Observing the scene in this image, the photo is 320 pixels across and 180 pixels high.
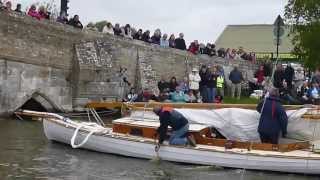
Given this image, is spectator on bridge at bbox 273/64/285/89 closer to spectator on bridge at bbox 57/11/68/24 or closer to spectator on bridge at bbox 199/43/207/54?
spectator on bridge at bbox 57/11/68/24

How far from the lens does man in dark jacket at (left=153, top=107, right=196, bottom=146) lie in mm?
15758

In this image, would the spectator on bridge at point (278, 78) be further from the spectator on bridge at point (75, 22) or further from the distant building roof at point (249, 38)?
the distant building roof at point (249, 38)

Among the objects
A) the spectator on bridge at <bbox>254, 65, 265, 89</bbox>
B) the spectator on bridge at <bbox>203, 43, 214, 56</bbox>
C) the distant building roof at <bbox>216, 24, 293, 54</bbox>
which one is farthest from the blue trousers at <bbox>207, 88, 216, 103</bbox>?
the distant building roof at <bbox>216, 24, 293, 54</bbox>

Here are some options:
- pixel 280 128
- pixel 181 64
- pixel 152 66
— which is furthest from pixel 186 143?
pixel 181 64

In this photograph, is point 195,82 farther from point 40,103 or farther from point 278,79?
point 40,103

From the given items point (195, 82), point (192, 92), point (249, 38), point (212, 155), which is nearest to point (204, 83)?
point (192, 92)

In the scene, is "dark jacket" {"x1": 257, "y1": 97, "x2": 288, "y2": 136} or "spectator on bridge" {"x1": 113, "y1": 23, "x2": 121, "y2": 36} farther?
"spectator on bridge" {"x1": 113, "y1": 23, "x2": 121, "y2": 36}

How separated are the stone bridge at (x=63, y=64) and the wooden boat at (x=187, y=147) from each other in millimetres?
6227

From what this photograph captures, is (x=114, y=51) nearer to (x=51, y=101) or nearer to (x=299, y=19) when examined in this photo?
(x=51, y=101)

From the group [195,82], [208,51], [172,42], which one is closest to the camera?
[195,82]

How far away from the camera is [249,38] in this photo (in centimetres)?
7525

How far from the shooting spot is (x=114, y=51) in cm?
2952

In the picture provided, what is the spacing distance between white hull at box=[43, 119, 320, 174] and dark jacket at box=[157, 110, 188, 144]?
349 mm

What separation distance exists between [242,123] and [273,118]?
3.27 ft
